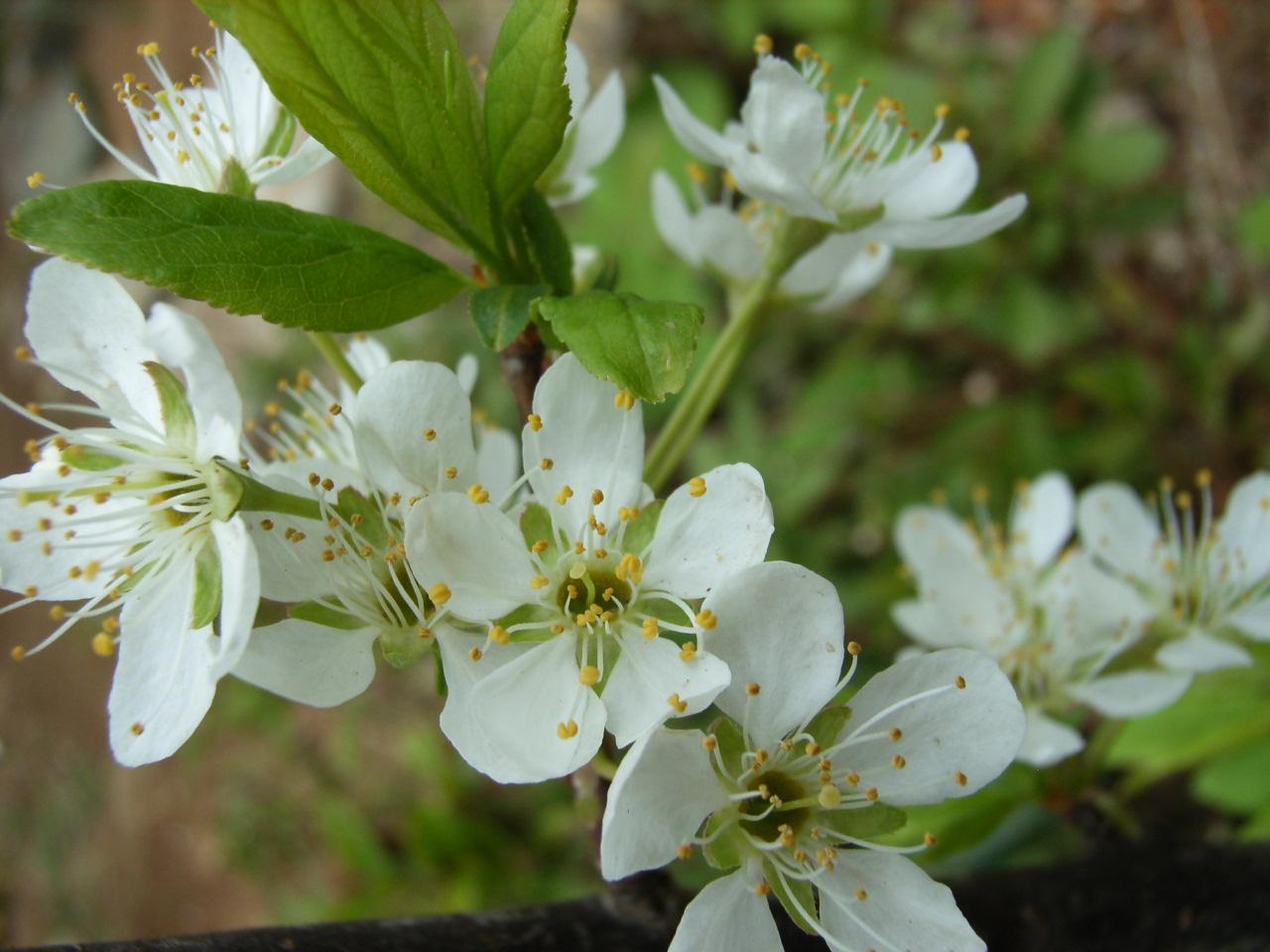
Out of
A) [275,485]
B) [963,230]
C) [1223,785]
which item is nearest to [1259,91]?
[1223,785]

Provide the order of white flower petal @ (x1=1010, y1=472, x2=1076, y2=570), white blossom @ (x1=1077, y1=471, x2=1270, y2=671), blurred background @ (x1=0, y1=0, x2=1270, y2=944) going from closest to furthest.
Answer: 1. white blossom @ (x1=1077, y1=471, x2=1270, y2=671)
2. white flower petal @ (x1=1010, y1=472, x2=1076, y2=570)
3. blurred background @ (x1=0, y1=0, x2=1270, y2=944)

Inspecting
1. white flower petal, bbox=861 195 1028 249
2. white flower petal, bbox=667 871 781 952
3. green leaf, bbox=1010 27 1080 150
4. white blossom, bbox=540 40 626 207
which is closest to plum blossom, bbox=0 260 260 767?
white flower petal, bbox=667 871 781 952

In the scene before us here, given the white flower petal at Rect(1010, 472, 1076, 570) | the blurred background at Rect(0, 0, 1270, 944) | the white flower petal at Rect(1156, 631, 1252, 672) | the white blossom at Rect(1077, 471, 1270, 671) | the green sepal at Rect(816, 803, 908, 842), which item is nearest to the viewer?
the green sepal at Rect(816, 803, 908, 842)

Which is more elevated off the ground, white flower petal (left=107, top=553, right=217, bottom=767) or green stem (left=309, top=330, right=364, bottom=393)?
green stem (left=309, top=330, right=364, bottom=393)

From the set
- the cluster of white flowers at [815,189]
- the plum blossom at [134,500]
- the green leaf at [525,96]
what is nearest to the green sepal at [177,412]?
the plum blossom at [134,500]

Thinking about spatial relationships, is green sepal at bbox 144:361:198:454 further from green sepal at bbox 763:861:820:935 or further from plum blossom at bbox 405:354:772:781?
green sepal at bbox 763:861:820:935

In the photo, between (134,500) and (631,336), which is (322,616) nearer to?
(134,500)

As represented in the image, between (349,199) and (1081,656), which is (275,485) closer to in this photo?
(1081,656)

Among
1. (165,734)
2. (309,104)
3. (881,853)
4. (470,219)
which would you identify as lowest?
(881,853)
